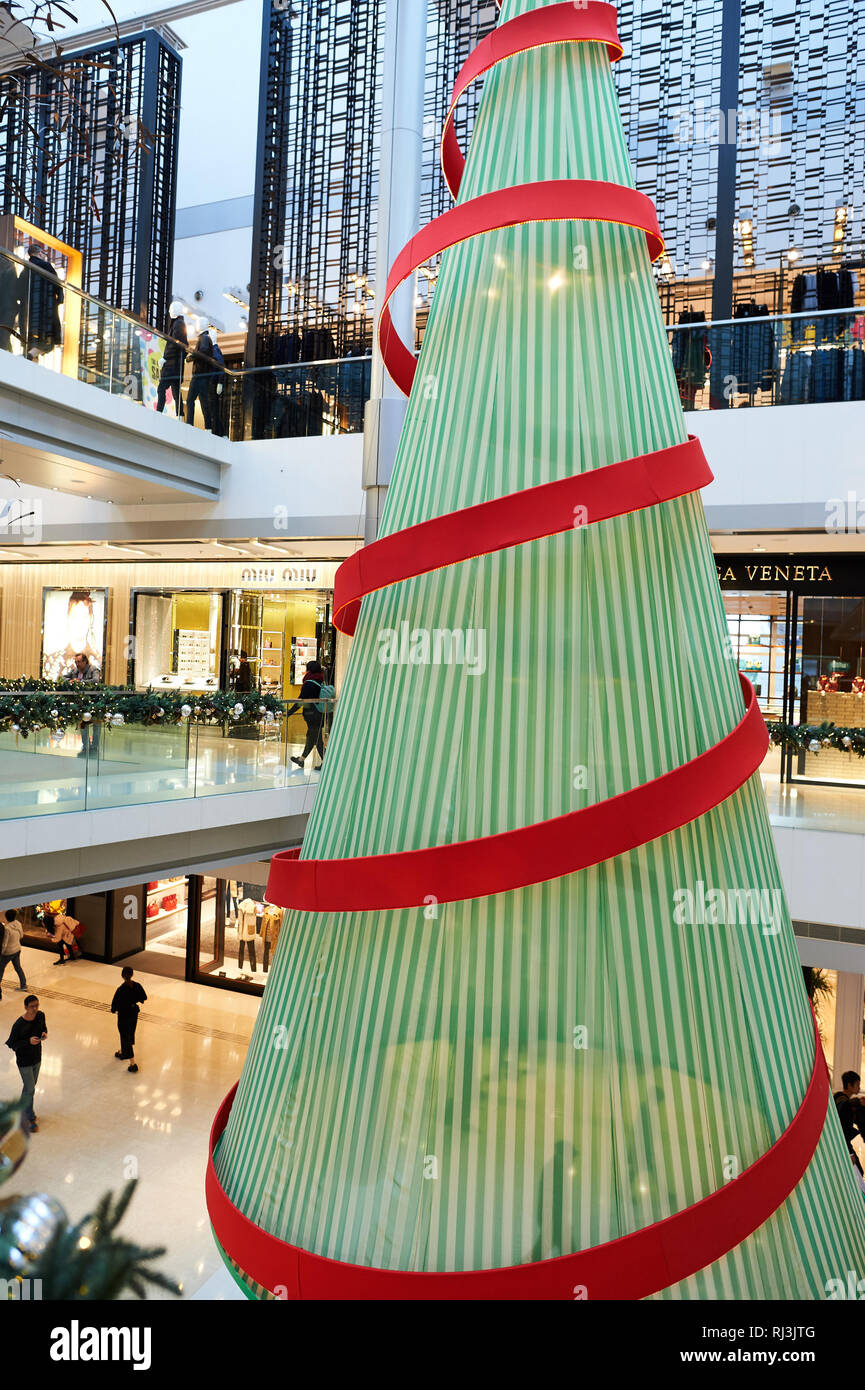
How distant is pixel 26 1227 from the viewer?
644cm

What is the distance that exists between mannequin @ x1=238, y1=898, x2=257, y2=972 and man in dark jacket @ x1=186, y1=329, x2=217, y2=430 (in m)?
7.25

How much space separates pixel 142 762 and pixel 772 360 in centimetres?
767

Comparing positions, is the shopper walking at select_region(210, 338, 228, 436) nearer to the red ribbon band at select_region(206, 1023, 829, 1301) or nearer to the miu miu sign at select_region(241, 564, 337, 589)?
the miu miu sign at select_region(241, 564, 337, 589)

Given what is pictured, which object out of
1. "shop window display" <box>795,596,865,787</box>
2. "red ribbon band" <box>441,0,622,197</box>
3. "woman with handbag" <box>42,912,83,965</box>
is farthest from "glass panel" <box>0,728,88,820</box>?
"shop window display" <box>795,596,865,787</box>

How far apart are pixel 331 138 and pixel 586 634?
48.1ft

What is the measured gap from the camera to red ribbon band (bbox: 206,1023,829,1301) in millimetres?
1035

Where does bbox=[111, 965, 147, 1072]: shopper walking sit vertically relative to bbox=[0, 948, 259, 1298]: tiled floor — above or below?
above

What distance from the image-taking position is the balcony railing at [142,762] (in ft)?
21.4

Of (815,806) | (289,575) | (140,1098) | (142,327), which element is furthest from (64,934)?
(815,806)

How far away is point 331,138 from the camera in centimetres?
1307
